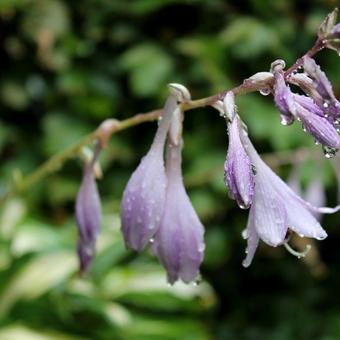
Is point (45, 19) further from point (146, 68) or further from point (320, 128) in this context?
point (320, 128)

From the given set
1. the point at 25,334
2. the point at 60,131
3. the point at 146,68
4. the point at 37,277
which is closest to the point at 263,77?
the point at 25,334

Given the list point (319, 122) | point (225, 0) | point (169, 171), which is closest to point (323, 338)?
point (225, 0)

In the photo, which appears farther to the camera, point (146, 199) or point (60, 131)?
point (60, 131)

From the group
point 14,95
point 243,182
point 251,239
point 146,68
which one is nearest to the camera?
point 243,182

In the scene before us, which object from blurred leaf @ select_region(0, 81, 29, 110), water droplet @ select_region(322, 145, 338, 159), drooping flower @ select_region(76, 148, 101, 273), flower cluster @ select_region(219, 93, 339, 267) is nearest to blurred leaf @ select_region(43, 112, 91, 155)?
blurred leaf @ select_region(0, 81, 29, 110)

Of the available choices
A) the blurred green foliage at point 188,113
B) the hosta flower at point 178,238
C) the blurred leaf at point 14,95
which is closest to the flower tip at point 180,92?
the hosta flower at point 178,238

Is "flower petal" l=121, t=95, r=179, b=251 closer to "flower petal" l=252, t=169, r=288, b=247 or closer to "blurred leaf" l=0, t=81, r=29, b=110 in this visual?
"flower petal" l=252, t=169, r=288, b=247
